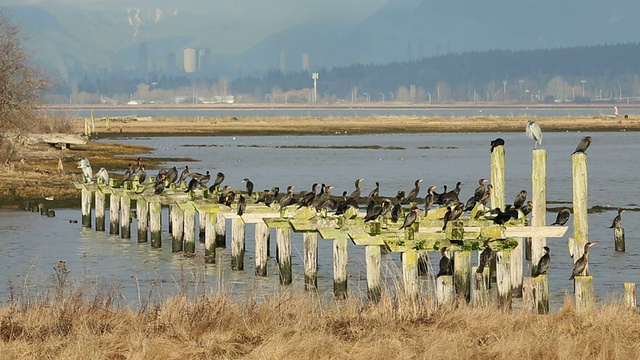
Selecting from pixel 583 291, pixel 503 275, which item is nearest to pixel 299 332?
pixel 583 291

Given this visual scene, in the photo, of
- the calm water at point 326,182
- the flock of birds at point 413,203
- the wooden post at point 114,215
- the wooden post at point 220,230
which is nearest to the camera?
the flock of birds at point 413,203

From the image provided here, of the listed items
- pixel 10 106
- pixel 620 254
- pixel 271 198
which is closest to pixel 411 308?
pixel 271 198

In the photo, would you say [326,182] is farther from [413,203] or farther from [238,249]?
[413,203]

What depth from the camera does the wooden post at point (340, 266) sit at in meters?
22.3

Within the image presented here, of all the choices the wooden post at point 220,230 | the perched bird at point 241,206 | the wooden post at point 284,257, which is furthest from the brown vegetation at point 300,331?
the wooden post at point 220,230

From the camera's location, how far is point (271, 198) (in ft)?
91.1

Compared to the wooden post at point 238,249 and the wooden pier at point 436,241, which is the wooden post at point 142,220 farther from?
the wooden post at point 238,249

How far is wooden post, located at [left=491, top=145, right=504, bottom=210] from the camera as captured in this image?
27062mm

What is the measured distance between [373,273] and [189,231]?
874cm

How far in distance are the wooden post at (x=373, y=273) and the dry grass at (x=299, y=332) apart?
2931mm

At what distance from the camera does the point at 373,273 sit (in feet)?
70.4

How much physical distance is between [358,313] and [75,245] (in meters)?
16.0

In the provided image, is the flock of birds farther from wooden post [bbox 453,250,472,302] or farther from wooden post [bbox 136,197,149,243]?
wooden post [bbox 136,197,149,243]

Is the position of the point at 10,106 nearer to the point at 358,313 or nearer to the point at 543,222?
the point at 543,222
